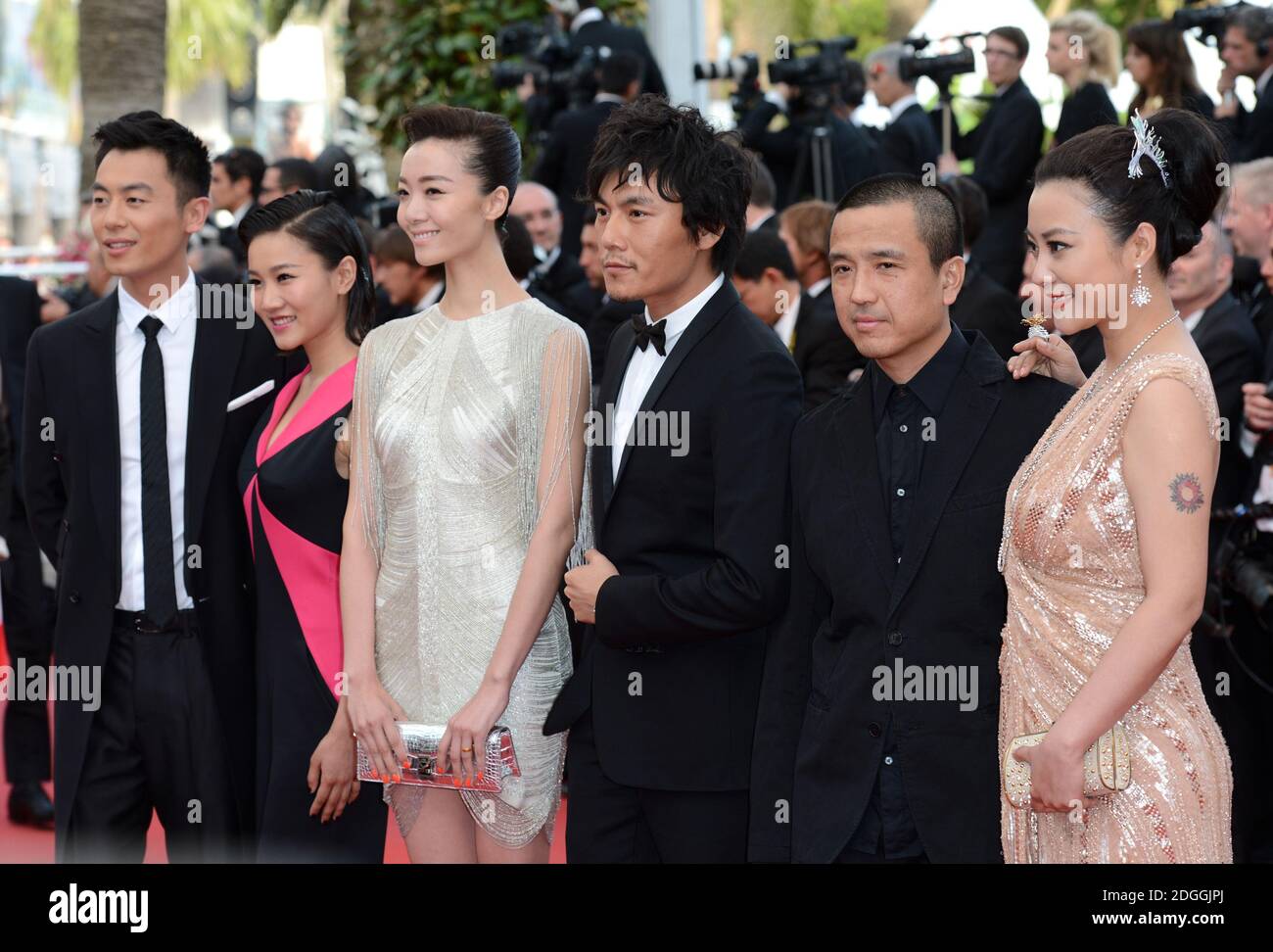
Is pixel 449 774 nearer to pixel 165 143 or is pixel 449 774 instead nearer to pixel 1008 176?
pixel 165 143

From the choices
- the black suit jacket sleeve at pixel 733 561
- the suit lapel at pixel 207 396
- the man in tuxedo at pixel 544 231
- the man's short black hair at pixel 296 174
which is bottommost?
the black suit jacket sleeve at pixel 733 561

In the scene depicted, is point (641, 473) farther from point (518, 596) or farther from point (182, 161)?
point (182, 161)

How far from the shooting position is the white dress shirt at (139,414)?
3424 mm

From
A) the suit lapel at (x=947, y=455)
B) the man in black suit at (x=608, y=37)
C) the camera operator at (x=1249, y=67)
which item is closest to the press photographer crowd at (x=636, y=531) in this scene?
the suit lapel at (x=947, y=455)

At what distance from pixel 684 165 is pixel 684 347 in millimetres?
341

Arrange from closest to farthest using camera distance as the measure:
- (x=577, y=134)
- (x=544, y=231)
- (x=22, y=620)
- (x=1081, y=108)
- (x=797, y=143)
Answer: (x=22, y=620) < (x=1081, y=108) < (x=544, y=231) < (x=577, y=134) < (x=797, y=143)

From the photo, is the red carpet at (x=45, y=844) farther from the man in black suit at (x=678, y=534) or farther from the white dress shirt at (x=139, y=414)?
the man in black suit at (x=678, y=534)

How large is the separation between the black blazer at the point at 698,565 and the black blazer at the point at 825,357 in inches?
96.8

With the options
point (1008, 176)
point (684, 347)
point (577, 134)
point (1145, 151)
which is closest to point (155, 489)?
point (684, 347)

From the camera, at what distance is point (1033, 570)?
252 cm

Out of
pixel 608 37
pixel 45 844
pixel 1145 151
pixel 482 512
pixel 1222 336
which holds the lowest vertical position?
pixel 45 844

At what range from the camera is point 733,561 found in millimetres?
2803

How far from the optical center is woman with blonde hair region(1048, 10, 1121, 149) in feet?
21.2
